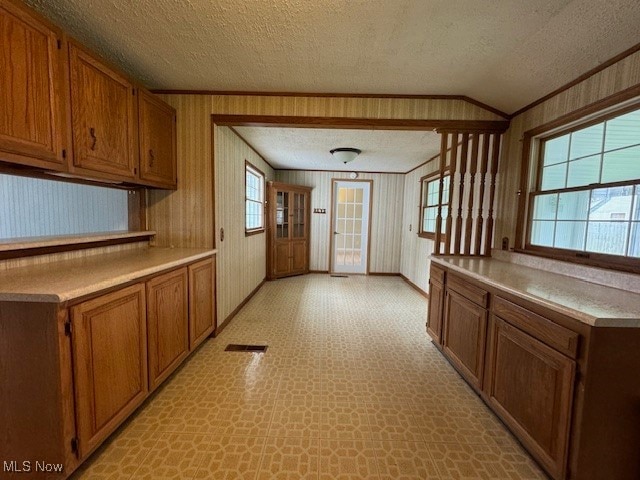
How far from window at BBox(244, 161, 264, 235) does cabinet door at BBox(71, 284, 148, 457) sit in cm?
238

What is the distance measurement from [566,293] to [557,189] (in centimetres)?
112

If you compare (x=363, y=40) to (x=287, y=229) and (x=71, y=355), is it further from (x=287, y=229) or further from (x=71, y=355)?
(x=287, y=229)

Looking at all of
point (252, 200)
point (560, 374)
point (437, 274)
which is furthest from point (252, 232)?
point (560, 374)

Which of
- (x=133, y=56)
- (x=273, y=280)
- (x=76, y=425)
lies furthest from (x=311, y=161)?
(x=76, y=425)

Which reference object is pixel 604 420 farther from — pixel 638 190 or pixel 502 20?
pixel 502 20

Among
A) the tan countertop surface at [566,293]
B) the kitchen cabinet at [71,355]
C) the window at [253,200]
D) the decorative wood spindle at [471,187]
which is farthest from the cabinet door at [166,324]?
the decorative wood spindle at [471,187]

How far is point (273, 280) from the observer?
534 cm

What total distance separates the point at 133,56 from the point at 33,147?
1.16 meters

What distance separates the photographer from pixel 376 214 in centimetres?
601

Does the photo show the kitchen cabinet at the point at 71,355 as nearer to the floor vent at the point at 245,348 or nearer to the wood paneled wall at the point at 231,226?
the floor vent at the point at 245,348

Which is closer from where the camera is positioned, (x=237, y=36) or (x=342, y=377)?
(x=237, y=36)

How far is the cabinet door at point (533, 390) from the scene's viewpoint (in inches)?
48.9

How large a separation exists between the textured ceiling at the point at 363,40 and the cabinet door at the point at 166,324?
5.36 ft

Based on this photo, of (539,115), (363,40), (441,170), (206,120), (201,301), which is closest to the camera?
(363,40)
